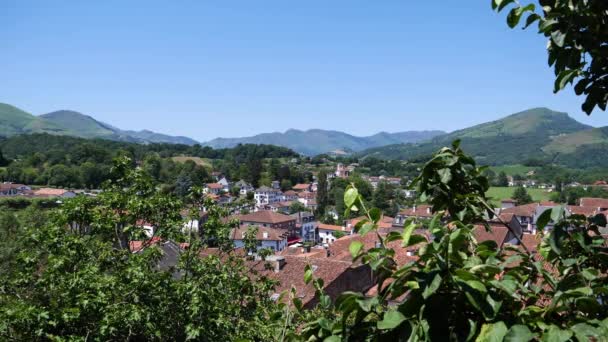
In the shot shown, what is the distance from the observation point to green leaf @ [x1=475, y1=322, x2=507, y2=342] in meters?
1.61

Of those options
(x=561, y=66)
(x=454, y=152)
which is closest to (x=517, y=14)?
(x=561, y=66)

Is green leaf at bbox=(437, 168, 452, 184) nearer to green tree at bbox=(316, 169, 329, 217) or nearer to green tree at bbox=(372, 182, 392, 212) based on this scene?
green tree at bbox=(372, 182, 392, 212)

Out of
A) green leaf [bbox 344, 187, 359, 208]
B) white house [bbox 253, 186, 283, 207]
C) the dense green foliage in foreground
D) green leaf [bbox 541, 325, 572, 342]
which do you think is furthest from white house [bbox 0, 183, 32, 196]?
green leaf [bbox 541, 325, 572, 342]

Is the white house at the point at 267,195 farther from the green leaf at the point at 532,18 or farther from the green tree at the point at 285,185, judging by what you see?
the green leaf at the point at 532,18

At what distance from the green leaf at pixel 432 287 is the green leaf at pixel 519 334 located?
0.89ft

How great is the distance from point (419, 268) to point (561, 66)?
1.52 metres

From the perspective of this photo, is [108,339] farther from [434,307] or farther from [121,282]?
[434,307]

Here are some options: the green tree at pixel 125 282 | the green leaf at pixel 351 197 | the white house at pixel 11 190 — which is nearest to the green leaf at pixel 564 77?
the green leaf at pixel 351 197

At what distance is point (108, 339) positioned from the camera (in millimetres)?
6570

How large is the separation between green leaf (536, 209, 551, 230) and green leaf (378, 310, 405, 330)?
3.14 ft

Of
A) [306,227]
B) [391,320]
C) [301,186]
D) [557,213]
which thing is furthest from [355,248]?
[301,186]

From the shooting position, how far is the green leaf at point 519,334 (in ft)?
5.14

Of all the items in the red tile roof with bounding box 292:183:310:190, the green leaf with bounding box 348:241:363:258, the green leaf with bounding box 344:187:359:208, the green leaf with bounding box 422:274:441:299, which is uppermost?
the green leaf with bounding box 344:187:359:208

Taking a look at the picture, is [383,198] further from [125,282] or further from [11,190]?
[125,282]
